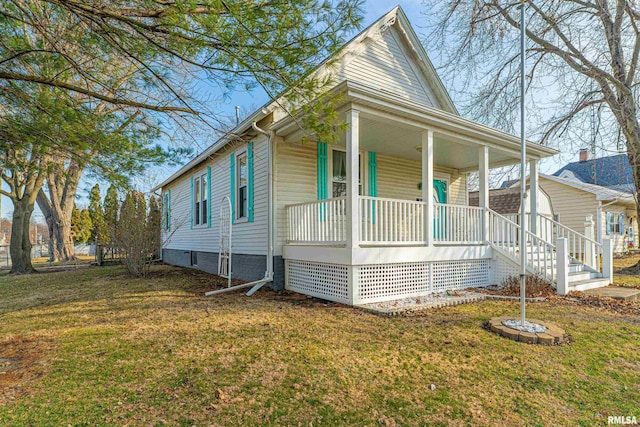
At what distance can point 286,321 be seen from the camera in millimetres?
4637

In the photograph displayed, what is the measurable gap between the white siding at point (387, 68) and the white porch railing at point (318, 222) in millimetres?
3561

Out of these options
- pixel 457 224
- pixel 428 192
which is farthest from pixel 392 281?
pixel 457 224

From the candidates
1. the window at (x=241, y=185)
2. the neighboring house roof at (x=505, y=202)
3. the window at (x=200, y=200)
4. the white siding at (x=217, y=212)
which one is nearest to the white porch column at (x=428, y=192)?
the white siding at (x=217, y=212)

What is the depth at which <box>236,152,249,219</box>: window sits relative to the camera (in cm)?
839

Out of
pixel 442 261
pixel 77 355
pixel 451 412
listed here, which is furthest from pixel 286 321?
pixel 442 261

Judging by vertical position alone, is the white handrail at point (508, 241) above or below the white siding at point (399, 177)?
below

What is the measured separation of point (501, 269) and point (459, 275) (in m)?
1.11

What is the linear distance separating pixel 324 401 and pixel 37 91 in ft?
15.0

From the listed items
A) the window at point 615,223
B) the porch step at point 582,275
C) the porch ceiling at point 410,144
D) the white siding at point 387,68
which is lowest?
the porch step at point 582,275

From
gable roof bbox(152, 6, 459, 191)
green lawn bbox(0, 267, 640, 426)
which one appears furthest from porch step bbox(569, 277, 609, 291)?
gable roof bbox(152, 6, 459, 191)

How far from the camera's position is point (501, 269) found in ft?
23.9

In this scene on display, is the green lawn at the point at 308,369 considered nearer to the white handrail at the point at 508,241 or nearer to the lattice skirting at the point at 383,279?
the lattice skirting at the point at 383,279

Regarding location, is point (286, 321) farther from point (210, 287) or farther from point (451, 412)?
point (210, 287)

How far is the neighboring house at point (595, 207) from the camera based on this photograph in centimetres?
1656
